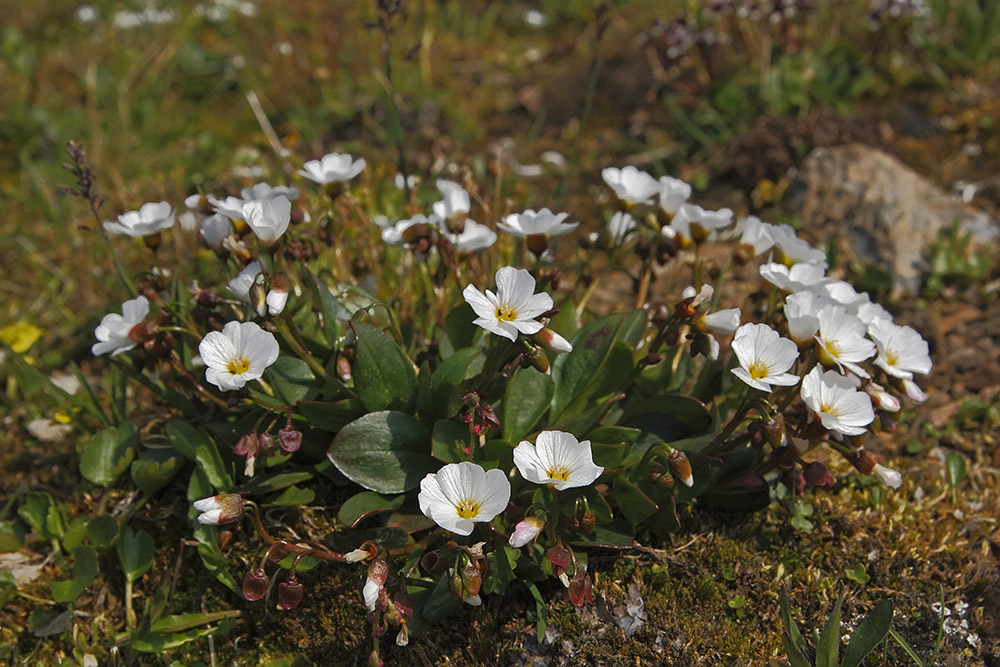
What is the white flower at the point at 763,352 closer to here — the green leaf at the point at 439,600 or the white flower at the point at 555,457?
the white flower at the point at 555,457

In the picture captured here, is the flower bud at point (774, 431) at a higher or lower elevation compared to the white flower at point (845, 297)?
lower

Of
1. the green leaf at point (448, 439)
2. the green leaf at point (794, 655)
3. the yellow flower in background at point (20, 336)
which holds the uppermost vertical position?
the green leaf at point (448, 439)

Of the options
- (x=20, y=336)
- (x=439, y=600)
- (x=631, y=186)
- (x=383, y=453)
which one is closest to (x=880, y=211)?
(x=631, y=186)

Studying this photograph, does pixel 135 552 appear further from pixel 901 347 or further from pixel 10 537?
pixel 901 347

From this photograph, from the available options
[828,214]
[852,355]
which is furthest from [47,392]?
[828,214]

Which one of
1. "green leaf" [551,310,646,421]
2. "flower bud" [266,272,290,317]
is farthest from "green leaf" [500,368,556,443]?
"flower bud" [266,272,290,317]

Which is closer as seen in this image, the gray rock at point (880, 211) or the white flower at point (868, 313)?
the white flower at point (868, 313)

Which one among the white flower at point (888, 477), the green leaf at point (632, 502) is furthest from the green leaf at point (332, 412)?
the white flower at point (888, 477)
